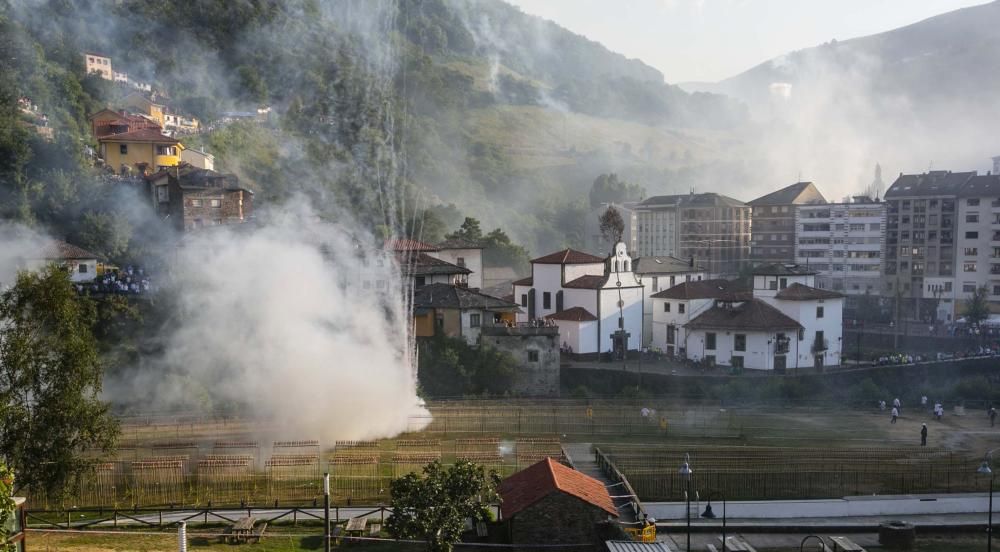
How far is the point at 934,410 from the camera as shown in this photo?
135 feet

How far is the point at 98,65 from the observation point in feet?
252

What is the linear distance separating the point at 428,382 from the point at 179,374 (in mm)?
11613

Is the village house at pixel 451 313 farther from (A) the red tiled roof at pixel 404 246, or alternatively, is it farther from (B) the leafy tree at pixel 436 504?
(B) the leafy tree at pixel 436 504

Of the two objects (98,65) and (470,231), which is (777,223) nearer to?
(470,231)

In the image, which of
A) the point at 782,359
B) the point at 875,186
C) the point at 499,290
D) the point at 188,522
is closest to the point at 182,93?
the point at 499,290

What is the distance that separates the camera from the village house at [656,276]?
5528 cm

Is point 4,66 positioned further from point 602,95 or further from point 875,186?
point 602,95

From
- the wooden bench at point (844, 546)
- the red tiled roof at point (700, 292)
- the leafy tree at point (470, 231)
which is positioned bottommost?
the wooden bench at point (844, 546)

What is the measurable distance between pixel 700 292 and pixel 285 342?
28721 mm

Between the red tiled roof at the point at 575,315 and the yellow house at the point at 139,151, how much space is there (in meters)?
29.2

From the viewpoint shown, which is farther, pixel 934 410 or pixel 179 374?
pixel 934 410

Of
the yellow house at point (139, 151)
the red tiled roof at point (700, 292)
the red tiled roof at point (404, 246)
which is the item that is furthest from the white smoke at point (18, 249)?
the red tiled roof at point (700, 292)

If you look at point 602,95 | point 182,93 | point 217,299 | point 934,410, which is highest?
point 602,95

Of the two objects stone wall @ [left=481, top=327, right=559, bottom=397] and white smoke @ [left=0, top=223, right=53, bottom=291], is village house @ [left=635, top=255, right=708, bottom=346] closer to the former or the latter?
stone wall @ [left=481, top=327, right=559, bottom=397]
